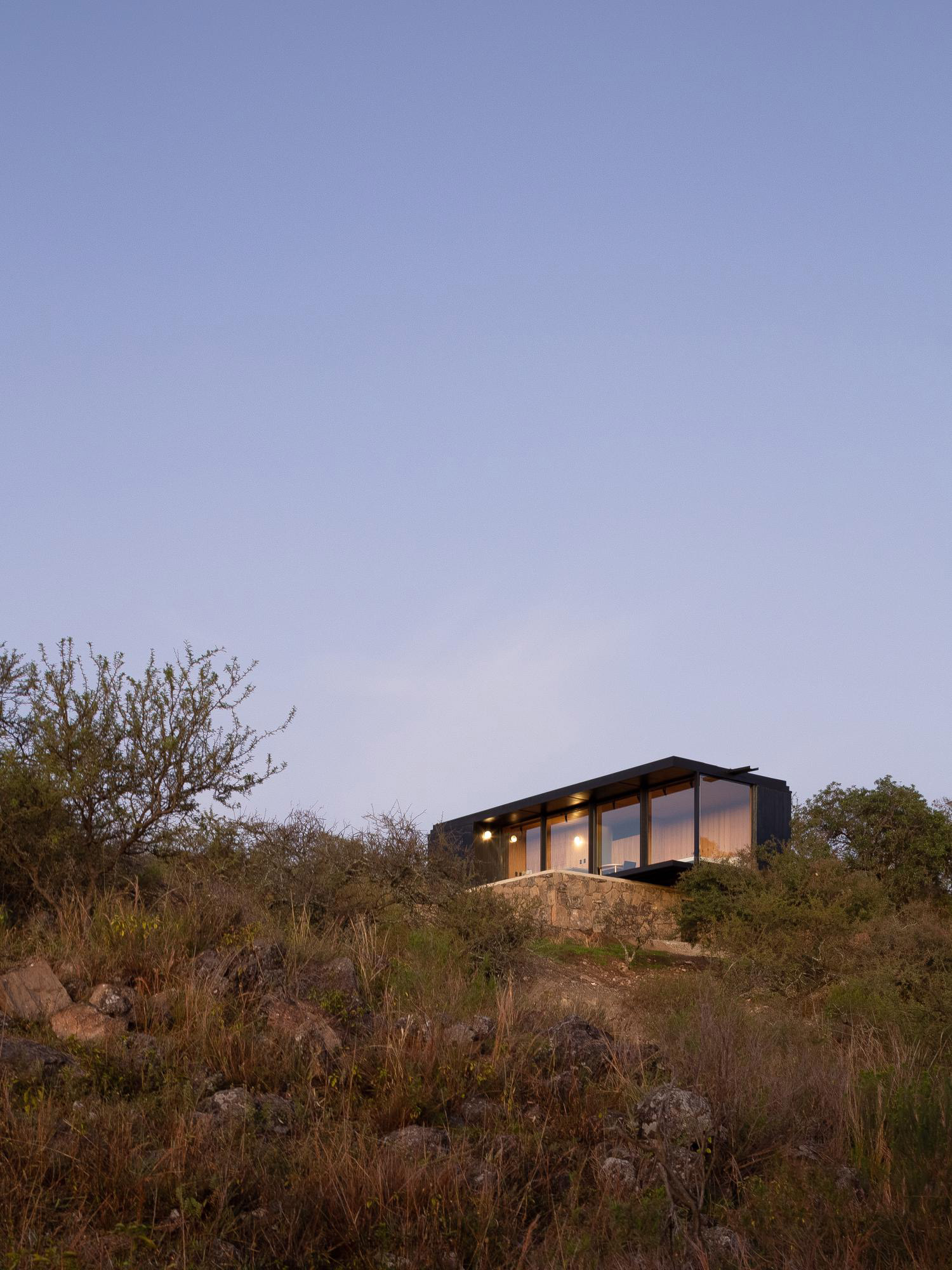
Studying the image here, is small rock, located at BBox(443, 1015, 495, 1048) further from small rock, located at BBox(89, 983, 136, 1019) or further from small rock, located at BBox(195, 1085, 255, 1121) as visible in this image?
small rock, located at BBox(89, 983, 136, 1019)

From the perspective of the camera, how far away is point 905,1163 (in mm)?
4934

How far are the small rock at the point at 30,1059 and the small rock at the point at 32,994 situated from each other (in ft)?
1.99

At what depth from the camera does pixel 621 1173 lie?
219 inches

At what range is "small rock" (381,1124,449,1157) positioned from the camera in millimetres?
5361

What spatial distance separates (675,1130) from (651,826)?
69.0ft

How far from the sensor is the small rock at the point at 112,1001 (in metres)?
6.82

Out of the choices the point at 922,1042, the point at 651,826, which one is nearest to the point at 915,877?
the point at 651,826

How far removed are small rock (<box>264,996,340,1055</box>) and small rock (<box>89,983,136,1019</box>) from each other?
0.88 m

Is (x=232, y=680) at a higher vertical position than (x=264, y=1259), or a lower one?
higher

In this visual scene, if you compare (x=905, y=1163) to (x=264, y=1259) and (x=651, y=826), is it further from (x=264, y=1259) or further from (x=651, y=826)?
(x=651, y=826)

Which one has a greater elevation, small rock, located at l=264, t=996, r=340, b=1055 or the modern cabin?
the modern cabin

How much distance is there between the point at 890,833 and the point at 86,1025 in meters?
22.1

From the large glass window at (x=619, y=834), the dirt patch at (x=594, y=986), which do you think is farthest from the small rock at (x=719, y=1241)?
the large glass window at (x=619, y=834)

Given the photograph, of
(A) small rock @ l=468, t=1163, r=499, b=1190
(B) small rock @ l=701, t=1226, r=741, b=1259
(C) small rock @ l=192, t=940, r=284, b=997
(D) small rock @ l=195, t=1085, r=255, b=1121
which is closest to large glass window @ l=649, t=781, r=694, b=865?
(C) small rock @ l=192, t=940, r=284, b=997
